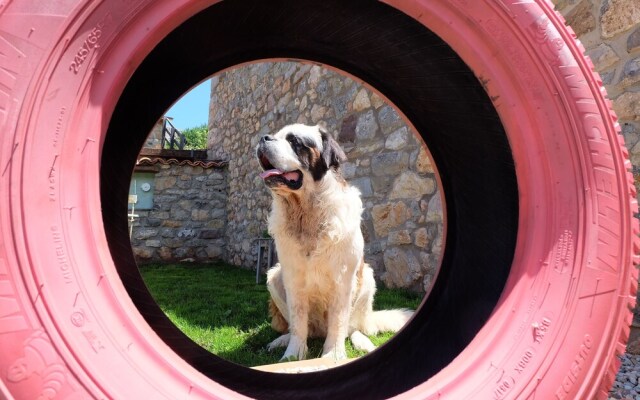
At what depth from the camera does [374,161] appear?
14.3 feet

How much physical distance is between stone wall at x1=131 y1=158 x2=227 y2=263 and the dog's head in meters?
6.19

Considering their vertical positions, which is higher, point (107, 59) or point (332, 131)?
point (332, 131)

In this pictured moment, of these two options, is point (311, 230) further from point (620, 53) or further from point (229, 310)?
point (620, 53)

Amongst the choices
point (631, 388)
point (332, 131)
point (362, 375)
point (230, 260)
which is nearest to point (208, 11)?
point (362, 375)

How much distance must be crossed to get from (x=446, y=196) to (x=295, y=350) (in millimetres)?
1530

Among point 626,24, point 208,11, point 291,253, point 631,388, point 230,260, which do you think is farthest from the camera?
point 230,260

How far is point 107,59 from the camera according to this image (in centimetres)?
78

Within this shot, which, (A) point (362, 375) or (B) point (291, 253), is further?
(B) point (291, 253)

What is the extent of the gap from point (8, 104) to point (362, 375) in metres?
1.32

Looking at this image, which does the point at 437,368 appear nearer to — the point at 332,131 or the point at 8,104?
the point at 8,104

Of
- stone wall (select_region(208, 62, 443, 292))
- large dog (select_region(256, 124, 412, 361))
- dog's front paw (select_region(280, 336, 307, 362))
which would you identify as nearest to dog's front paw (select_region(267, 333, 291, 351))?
large dog (select_region(256, 124, 412, 361))

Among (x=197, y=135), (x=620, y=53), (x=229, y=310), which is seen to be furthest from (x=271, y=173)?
(x=197, y=135)

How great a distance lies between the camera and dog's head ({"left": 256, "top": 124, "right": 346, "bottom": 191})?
8.63 ft

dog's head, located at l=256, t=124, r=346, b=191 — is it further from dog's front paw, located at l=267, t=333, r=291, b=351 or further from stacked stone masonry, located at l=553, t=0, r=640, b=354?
stacked stone masonry, located at l=553, t=0, r=640, b=354
